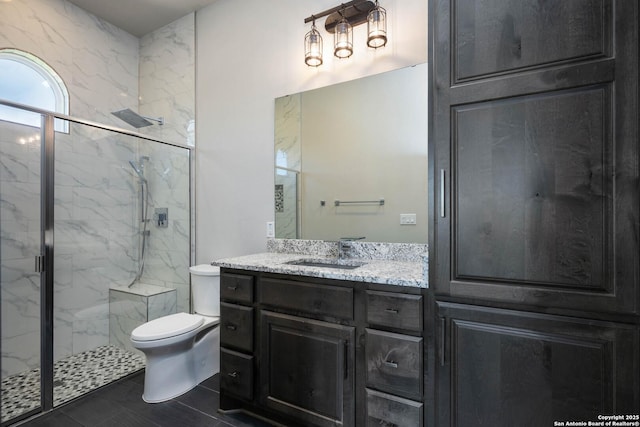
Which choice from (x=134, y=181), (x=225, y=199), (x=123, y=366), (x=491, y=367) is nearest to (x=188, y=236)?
(x=225, y=199)

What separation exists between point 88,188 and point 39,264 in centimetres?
85

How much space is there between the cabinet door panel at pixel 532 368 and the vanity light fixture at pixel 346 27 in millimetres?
1692

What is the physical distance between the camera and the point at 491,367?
1.23m

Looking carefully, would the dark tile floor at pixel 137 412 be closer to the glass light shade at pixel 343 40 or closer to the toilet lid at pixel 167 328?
the toilet lid at pixel 167 328

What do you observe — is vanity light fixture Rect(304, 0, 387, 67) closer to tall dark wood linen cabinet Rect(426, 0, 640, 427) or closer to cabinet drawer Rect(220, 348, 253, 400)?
tall dark wood linen cabinet Rect(426, 0, 640, 427)

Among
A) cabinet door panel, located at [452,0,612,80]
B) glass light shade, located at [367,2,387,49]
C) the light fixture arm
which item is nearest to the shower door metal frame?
the light fixture arm

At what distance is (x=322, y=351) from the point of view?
5.19ft

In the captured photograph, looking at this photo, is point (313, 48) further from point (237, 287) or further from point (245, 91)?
point (237, 287)

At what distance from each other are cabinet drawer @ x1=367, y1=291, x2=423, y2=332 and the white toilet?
138 centimetres

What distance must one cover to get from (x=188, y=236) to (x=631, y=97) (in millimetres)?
3033

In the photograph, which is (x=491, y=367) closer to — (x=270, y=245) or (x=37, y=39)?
(x=270, y=245)

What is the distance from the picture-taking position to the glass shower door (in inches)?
78.3

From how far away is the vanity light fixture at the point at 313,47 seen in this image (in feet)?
7.23

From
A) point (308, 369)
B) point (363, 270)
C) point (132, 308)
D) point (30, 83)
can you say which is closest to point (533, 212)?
Result: point (363, 270)
